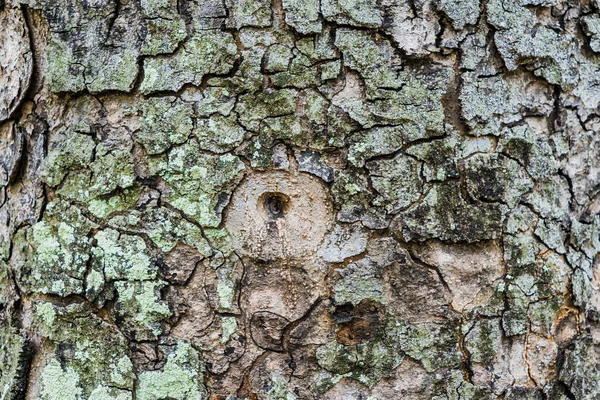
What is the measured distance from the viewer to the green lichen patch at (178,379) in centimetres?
170

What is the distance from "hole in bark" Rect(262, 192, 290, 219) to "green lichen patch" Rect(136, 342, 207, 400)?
0.38 m

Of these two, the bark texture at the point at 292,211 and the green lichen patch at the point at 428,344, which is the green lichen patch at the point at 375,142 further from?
the green lichen patch at the point at 428,344

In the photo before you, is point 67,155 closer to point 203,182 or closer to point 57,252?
point 57,252

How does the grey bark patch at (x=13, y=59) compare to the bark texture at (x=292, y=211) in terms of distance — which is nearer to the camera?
the bark texture at (x=292, y=211)

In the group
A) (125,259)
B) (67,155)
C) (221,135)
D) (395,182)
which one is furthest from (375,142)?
(67,155)

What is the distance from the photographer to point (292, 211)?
172 cm

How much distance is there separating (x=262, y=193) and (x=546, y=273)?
764 mm

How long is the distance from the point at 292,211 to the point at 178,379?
0.49 m

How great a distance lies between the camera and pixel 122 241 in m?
1.72

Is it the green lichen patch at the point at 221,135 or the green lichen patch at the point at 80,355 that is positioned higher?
the green lichen patch at the point at 221,135

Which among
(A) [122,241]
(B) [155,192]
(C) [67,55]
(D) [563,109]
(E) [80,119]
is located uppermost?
(D) [563,109]

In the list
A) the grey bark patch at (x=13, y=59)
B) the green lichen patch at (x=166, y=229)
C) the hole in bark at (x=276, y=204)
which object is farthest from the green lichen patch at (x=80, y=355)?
the grey bark patch at (x=13, y=59)

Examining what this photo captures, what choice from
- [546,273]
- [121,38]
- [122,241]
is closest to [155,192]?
[122,241]

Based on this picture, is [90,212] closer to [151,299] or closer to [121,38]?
[151,299]
